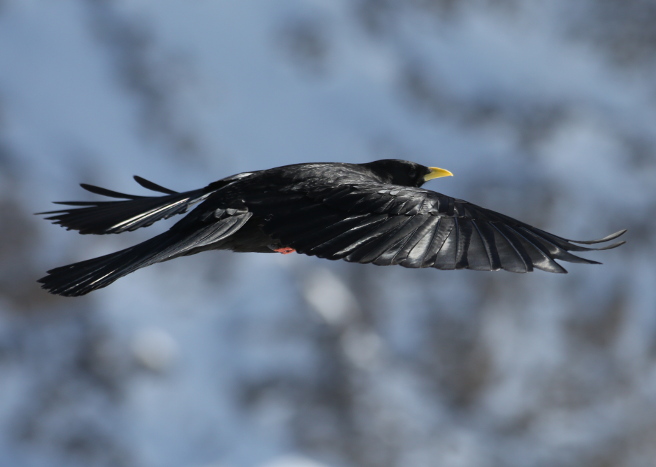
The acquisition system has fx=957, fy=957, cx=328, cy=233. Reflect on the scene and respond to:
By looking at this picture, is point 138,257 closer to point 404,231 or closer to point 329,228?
point 329,228

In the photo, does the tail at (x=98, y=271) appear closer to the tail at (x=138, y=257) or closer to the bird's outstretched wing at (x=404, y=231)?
the tail at (x=138, y=257)

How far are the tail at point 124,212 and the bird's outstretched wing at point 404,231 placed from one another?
2.26ft

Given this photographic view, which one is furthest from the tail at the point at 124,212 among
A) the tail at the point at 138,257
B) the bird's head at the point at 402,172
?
the bird's head at the point at 402,172

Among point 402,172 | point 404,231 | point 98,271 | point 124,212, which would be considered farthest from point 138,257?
point 402,172

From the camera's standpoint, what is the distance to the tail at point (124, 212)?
237 inches

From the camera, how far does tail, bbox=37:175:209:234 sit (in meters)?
6.01

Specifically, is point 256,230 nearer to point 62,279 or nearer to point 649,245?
point 62,279

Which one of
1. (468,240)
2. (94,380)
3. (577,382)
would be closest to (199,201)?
(468,240)

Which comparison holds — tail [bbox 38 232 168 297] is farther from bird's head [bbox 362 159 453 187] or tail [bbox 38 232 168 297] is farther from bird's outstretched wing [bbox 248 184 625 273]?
bird's head [bbox 362 159 453 187]

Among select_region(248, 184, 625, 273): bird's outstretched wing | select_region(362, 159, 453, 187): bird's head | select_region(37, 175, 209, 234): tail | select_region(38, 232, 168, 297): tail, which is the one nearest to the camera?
select_region(248, 184, 625, 273): bird's outstretched wing

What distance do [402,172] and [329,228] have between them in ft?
6.16

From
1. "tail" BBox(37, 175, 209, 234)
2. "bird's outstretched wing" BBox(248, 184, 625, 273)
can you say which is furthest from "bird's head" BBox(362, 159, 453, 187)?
"tail" BBox(37, 175, 209, 234)

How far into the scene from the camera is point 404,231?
5082mm

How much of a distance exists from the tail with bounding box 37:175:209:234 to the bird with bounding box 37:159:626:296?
1 centimetres
